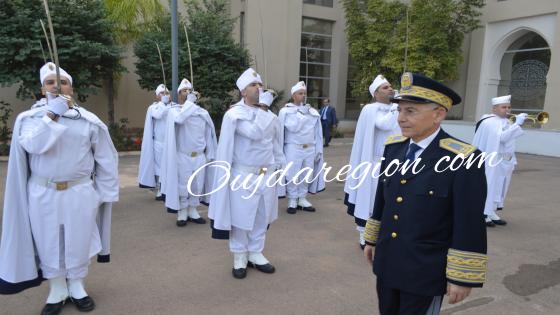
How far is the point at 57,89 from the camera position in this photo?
11.3ft

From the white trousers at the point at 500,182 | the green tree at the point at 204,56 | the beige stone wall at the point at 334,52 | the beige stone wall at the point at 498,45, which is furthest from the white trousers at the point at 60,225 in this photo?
the beige stone wall at the point at 498,45

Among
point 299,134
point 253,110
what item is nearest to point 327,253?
point 253,110

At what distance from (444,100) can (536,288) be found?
3.09m

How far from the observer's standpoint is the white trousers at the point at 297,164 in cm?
718

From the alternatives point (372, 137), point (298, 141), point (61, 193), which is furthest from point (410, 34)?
point (61, 193)

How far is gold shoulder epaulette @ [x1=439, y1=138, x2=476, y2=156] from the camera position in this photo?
2.15m

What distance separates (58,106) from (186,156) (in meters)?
3.08

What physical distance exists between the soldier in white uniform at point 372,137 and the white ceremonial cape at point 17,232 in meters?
3.40

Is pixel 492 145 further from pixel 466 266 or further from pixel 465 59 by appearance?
pixel 465 59

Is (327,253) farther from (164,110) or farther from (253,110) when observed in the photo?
(164,110)

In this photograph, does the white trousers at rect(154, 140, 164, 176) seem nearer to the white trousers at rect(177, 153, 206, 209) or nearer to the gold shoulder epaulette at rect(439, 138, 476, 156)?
the white trousers at rect(177, 153, 206, 209)

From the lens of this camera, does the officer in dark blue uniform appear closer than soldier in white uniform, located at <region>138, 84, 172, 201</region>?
Yes

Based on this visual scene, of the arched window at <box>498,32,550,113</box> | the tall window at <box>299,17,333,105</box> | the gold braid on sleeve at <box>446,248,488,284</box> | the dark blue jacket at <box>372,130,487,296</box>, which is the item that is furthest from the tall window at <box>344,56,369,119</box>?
the gold braid on sleeve at <box>446,248,488,284</box>

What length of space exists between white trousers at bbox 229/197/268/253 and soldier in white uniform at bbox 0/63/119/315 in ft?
4.71
